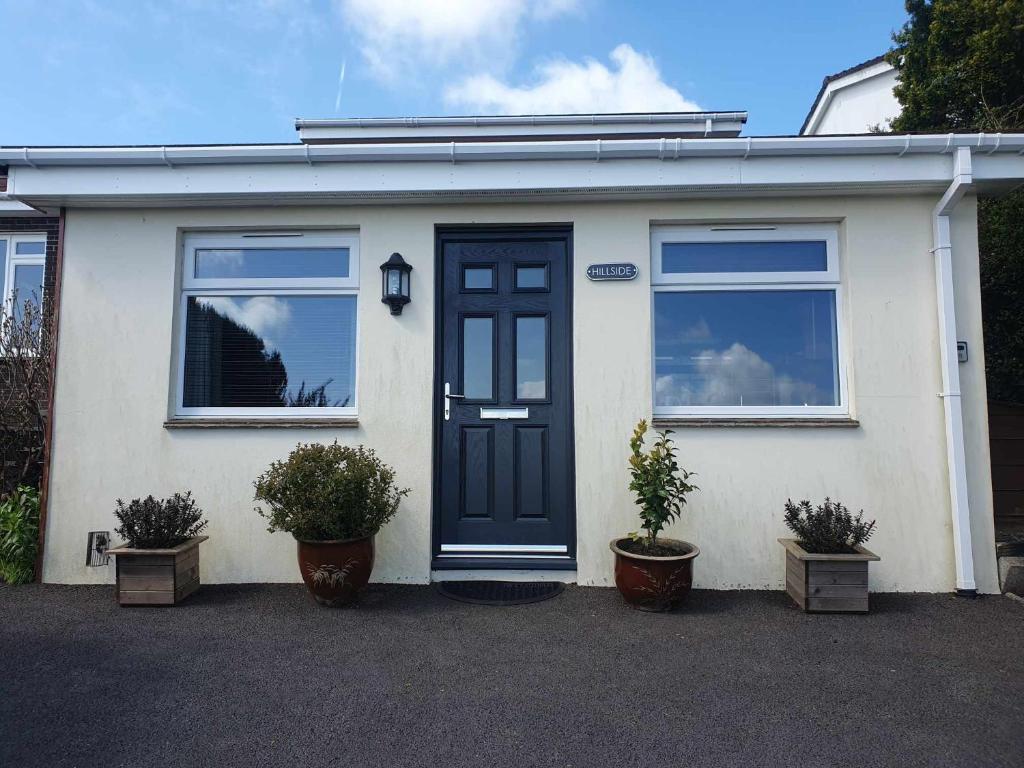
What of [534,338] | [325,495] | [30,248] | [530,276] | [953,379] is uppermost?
[30,248]

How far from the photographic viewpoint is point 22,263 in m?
6.00

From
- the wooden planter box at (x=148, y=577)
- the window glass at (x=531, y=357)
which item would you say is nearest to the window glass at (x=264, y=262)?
the window glass at (x=531, y=357)

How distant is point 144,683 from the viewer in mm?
2488

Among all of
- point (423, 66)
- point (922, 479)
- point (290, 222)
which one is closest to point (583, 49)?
point (423, 66)

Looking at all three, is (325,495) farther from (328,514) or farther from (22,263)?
(22,263)

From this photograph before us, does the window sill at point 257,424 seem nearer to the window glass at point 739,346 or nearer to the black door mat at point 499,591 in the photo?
the black door mat at point 499,591

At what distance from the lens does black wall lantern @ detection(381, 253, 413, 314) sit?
3.87 m

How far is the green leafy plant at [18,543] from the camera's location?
3.86 metres

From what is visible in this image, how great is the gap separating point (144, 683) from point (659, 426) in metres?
3.07

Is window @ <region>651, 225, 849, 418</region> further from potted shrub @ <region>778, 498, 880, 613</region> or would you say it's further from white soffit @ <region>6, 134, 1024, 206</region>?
potted shrub @ <region>778, 498, 880, 613</region>

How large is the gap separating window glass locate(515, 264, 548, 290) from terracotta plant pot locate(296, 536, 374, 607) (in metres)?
2.00

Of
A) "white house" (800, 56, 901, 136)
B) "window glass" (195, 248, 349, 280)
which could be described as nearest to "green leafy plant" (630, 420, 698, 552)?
"window glass" (195, 248, 349, 280)

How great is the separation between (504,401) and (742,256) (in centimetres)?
196

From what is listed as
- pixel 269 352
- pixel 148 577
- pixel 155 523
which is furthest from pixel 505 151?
pixel 148 577
